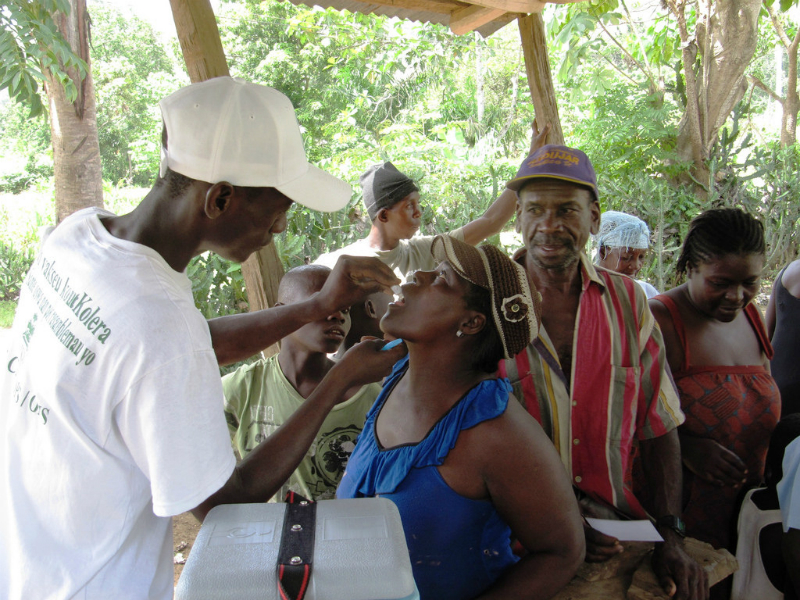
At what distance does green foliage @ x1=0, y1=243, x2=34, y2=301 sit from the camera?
1145 centimetres

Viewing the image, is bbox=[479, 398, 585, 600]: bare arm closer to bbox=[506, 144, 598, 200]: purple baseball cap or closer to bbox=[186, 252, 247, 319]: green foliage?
bbox=[506, 144, 598, 200]: purple baseball cap

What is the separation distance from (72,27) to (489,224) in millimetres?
4979

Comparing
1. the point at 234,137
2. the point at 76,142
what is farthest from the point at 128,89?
the point at 234,137

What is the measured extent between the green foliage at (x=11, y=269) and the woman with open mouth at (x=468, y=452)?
11.9m

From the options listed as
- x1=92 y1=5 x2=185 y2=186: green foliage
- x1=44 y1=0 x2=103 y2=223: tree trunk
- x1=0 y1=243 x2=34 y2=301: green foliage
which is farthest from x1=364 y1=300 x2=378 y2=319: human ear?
x1=92 y1=5 x2=185 y2=186: green foliage

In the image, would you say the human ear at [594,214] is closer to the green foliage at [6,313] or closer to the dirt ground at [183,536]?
the dirt ground at [183,536]

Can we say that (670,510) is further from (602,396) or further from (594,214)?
(594,214)

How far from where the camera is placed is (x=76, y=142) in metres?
6.72

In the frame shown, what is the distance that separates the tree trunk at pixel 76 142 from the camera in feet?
21.1

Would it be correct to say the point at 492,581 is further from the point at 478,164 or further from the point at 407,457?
the point at 478,164

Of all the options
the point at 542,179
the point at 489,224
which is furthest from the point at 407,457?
the point at 489,224

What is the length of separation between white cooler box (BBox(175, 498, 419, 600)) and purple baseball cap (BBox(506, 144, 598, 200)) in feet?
4.64

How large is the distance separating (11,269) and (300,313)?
38.3 ft

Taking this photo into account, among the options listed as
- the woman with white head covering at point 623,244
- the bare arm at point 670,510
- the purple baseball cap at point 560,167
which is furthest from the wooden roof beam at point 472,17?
the bare arm at point 670,510
